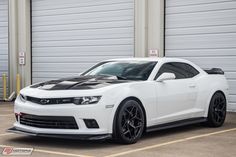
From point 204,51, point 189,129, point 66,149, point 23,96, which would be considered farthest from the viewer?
point 204,51

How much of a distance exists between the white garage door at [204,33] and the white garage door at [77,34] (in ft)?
4.85

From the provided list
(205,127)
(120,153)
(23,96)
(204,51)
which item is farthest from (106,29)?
(120,153)

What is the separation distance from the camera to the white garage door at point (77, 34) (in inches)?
601

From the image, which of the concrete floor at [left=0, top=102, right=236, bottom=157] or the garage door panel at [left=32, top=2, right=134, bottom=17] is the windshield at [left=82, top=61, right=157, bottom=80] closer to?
the concrete floor at [left=0, top=102, right=236, bottom=157]

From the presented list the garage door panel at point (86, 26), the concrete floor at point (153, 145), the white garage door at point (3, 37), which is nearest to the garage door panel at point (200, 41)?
the garage door panel at point (86, 26)

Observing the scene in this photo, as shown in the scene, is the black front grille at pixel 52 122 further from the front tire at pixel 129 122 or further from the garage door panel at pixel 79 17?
the garage door panel at pixel 79 17

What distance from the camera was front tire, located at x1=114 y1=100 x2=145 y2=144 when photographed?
738 cm

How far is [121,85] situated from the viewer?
7.64m

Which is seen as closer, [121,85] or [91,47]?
[121,85]

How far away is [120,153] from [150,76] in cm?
193

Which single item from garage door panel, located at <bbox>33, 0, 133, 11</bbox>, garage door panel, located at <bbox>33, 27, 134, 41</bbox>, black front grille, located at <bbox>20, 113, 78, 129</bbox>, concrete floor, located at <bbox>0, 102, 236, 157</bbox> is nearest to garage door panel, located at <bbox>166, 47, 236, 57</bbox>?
garage door panel, located at <bbox>33, 27, 134, 41</bbox>

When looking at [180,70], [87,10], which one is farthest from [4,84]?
[180,70]

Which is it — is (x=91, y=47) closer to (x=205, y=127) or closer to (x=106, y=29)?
(x=106, y=29)

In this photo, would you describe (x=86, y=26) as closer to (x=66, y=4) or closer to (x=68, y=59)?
(x=66, y=4)
